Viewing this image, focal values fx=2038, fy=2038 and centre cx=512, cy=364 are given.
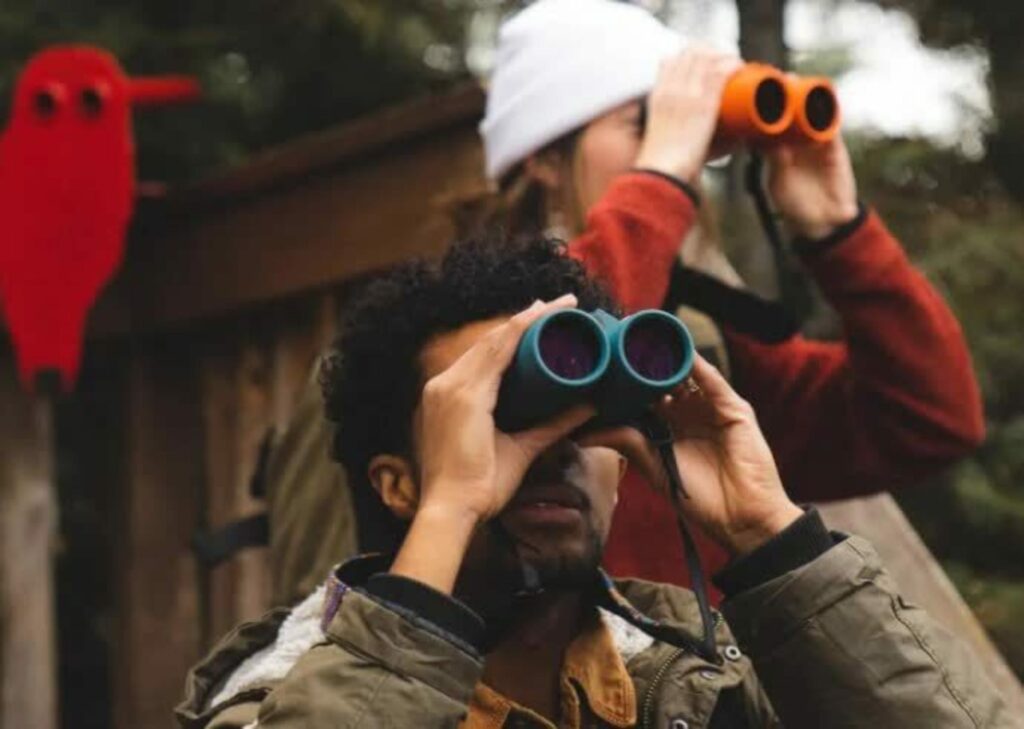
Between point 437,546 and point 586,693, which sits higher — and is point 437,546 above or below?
above

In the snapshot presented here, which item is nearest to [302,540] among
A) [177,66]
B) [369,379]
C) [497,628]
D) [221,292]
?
[369,379]

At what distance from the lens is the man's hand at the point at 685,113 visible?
302 cm

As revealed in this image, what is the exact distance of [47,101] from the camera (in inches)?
175

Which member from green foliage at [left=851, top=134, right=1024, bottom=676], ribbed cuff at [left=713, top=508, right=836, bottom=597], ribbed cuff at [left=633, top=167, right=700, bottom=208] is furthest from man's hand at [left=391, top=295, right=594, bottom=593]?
green foliage at [left=851, top=134, right=1024, bottom=676]

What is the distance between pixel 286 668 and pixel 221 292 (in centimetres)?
223

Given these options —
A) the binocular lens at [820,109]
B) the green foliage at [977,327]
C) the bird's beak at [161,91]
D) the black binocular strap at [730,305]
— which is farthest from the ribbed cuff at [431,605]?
the bird's beak at [161,91]

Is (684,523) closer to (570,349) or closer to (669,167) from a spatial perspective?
(570,349)

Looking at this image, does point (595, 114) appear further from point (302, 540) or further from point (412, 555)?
point (412, 555)

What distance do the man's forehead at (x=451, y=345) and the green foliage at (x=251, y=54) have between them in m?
3.06

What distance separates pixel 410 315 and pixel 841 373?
1.02 m

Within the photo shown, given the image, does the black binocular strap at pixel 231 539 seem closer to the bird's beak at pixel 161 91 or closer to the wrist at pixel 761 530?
the wrist at pixel 761 530

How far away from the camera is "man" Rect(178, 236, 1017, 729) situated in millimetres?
2021

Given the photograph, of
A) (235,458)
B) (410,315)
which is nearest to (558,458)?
(410,315)

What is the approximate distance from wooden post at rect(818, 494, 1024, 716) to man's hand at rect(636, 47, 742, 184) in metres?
0.68
